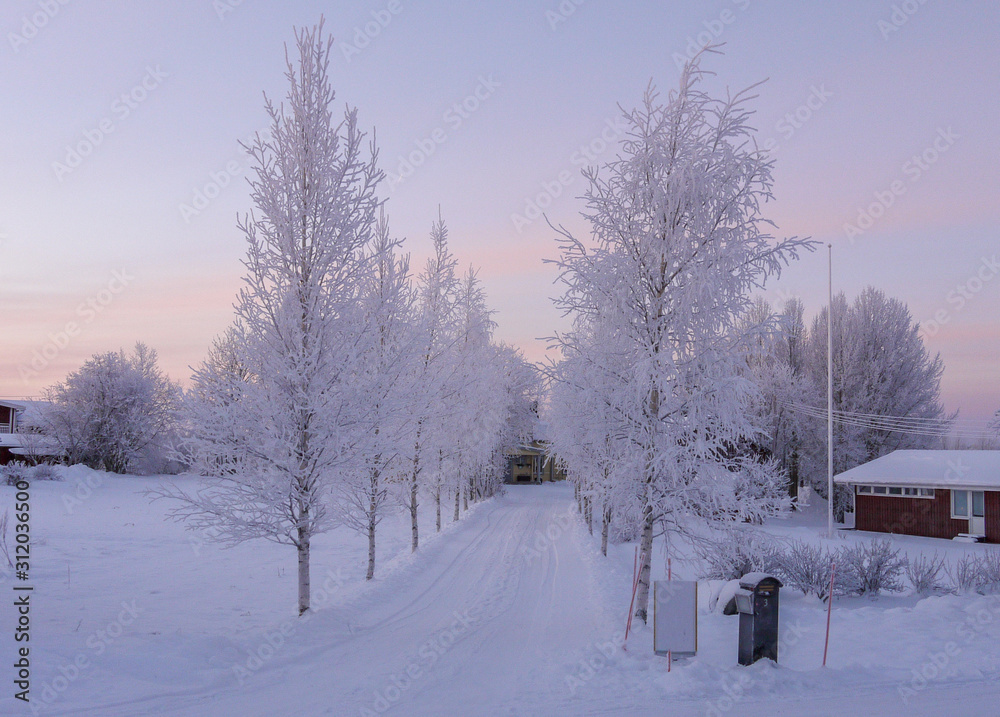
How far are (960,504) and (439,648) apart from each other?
2548cm

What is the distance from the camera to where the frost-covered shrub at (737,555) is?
9484 millimetres

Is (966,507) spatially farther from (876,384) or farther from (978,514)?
(876,384)

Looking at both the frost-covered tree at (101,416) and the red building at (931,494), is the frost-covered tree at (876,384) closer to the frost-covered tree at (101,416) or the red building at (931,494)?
the red building at (931,494)

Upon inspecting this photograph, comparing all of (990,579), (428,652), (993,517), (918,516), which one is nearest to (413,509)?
(428,652)

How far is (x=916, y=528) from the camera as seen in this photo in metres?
25.4

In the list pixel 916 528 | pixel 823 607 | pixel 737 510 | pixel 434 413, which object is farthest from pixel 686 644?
pixel 916 528

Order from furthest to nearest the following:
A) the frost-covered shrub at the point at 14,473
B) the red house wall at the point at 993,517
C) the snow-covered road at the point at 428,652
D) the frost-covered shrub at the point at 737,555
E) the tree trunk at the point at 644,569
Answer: the frost-covered shrub at the point at 14,473
the red house wall at the point at 993,517
the tree trunk at the point at 644,569
the frost-covered shrub at the point at 737,555
the snow-covered road at the point at 428,652

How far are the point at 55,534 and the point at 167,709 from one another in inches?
626

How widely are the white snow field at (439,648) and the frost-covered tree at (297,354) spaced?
5.50ft

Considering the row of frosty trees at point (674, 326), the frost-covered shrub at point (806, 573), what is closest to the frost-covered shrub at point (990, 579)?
the frost-covered shrub at point (806, 573)

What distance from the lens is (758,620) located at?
7852 millimetres

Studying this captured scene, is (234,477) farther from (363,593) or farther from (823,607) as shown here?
(823,607)

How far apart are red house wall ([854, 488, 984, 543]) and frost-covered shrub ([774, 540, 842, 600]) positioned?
1654 centimetres

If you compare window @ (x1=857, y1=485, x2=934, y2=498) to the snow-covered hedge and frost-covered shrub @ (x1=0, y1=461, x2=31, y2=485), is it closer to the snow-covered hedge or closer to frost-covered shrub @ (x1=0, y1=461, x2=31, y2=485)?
frost-covered shrub @ (x1=0, y1=461, x2=31, y2=485)
